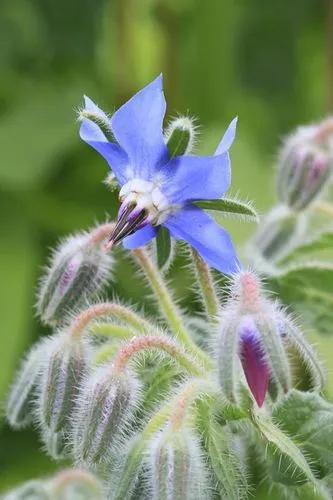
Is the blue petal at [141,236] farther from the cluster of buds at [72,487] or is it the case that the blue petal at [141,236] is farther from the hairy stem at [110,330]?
the cluster of buds at [72,487]

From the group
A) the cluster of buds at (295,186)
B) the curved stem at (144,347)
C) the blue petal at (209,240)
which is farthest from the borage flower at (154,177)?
the cluster of buds at (295,186)

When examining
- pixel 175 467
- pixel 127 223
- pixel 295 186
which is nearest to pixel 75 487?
pixel 175 467

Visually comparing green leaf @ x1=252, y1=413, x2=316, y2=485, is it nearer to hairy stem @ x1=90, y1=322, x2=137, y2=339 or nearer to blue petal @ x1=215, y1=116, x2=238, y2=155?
hairy stem @ x1=90, y1=322, x2=137, y2=339

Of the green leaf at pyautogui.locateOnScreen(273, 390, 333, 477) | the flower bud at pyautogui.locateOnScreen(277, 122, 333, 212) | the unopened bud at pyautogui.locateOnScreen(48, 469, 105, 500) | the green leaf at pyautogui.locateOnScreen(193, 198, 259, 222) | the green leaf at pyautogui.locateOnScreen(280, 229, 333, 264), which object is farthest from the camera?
the flower bud at pyautogui.locateOnScreen(277, 122, 333, 212)

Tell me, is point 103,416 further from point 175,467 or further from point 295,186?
point 295,186

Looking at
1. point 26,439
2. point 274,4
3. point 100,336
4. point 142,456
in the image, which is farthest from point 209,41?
point 142,456

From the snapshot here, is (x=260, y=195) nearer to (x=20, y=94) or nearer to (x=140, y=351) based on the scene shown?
(x=20, y=94)

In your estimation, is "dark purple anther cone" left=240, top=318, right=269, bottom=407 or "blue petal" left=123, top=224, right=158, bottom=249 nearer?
"dark purple anther cone" left=240, top=318, right=269, bottom=407

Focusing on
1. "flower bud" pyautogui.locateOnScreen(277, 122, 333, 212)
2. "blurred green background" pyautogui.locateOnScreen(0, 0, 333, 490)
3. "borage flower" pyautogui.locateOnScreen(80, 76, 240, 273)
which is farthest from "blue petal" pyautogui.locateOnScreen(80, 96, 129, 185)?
"blurred green background" pyautogui.locateOnScreen(0, 0, 333, 490)
